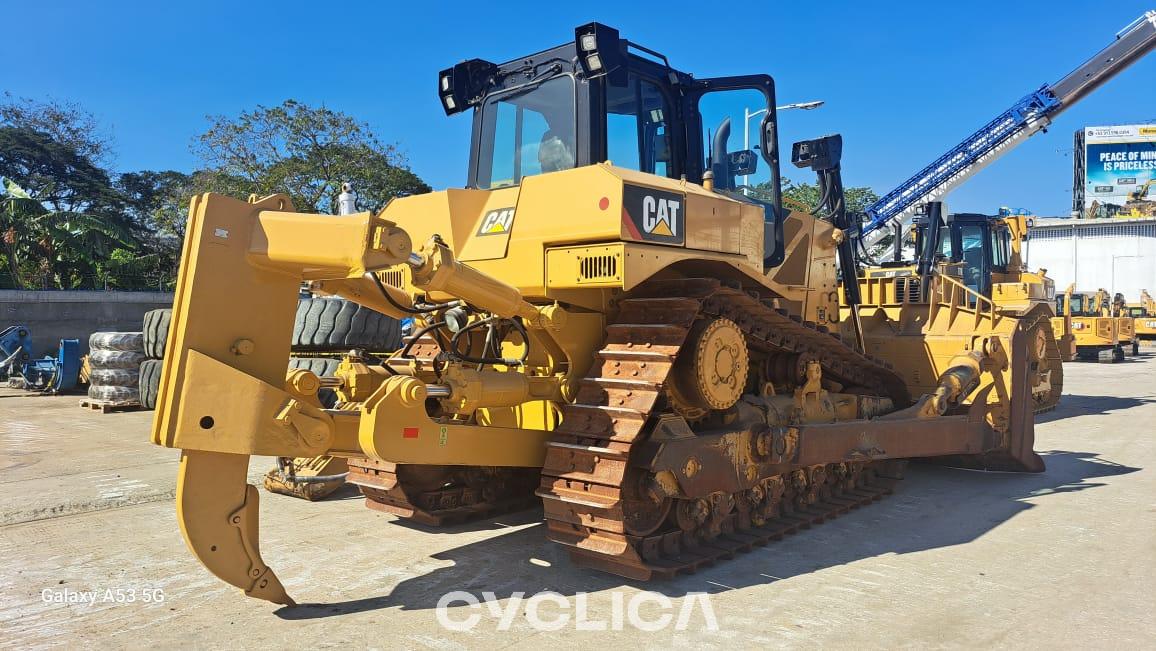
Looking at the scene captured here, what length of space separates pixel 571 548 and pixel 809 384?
8.88ft

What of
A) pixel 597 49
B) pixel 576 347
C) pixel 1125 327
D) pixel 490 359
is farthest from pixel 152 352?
pixel 1125 327

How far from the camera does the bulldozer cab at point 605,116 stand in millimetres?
5926

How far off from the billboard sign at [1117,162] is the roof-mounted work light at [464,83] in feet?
229

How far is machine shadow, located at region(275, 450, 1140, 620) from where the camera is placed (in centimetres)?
491

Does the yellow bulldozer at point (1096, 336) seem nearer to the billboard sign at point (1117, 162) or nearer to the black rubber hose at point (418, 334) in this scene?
the black rubber hose at point (418, 334)

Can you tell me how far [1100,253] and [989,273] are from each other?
44.8 metres

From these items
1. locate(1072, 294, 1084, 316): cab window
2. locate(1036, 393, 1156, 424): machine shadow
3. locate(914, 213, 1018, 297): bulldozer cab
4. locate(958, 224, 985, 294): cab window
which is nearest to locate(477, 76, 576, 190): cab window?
locate(1036, 393, 1156, 424): machine shadow

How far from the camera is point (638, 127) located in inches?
245

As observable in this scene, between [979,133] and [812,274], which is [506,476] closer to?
[812,274]

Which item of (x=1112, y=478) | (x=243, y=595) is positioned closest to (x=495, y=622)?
(x=243, y=595)

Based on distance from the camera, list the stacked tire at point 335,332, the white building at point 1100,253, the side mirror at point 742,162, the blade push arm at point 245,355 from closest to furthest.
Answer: the blade push arm at point 245,355 < the side mirror at point 742,162 < the stacked tire at point 335,332 < the white building at point 1100,253

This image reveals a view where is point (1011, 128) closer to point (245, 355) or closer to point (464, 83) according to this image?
point (464, 83)

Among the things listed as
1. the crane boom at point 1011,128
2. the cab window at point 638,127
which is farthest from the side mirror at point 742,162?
the crane boom at point 1011,128

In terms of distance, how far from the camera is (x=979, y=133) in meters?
29.5
